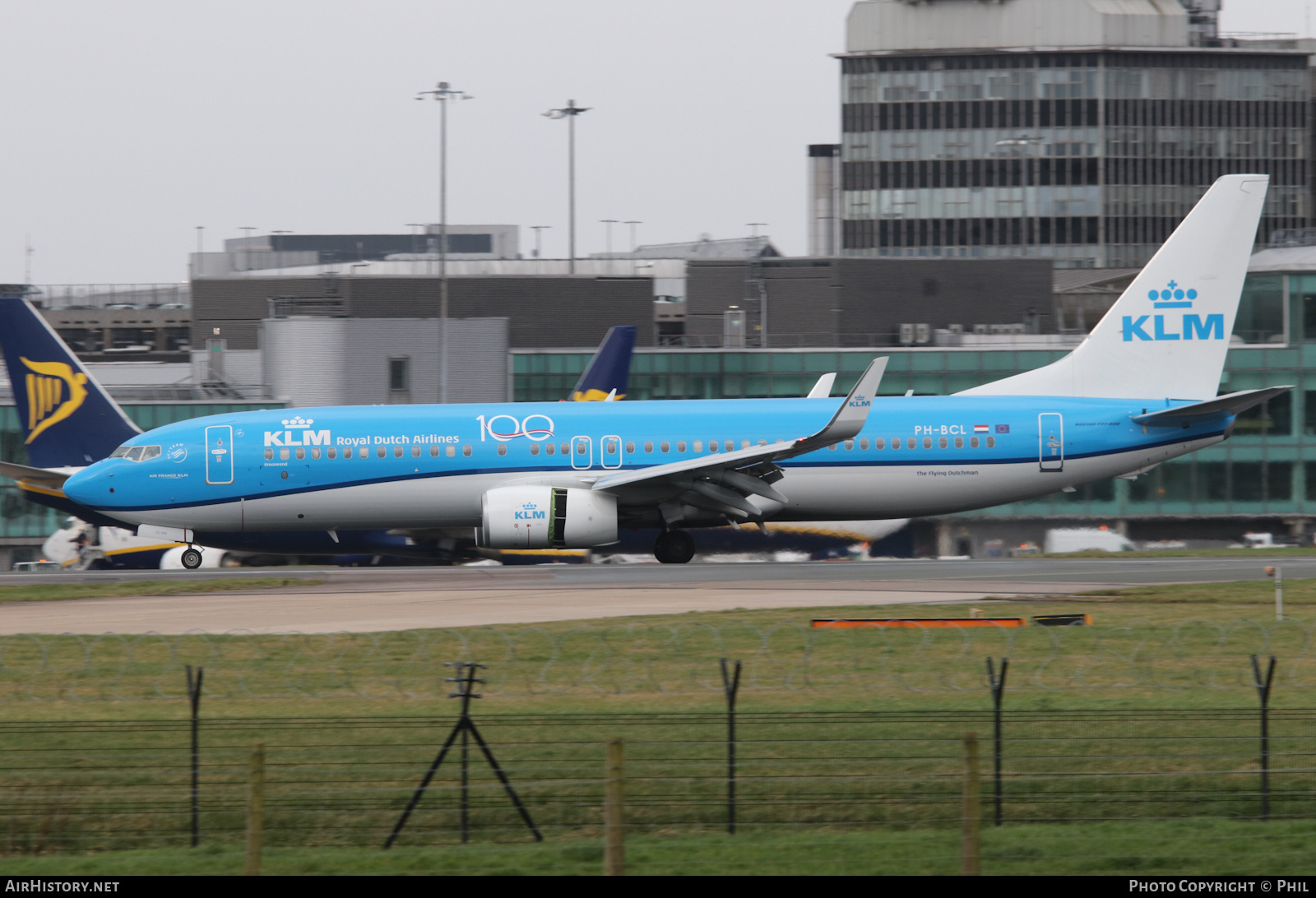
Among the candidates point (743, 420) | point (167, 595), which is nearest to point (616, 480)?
point (743, 420)

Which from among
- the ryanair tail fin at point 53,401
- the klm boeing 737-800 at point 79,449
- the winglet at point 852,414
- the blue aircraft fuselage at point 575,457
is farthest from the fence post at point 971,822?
Result: the ryanair tail fin at point 53,401

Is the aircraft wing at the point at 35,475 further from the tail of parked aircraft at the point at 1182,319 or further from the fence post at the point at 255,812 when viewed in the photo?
the fence post at the point at 255,812

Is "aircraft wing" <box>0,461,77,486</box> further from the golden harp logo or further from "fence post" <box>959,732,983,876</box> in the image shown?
"fence post" <box>959,732,983,876</box>

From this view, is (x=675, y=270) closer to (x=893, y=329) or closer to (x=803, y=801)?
(x=893, y=329)

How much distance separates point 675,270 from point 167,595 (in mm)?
72525

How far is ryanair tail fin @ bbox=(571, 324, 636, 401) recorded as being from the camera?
44531 mm

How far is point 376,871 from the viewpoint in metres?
10.7

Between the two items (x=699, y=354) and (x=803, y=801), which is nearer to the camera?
(x=803, y=801)

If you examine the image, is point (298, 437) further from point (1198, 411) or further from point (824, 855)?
point (824, 855)

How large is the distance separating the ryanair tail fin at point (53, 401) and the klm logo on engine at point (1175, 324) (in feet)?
85.9

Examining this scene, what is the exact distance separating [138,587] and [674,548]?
1155 centimetres

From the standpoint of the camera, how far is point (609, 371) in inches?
1753

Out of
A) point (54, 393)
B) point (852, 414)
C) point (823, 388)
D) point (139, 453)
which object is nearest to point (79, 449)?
point (54, 393)

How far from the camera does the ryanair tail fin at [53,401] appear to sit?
39.1 m
